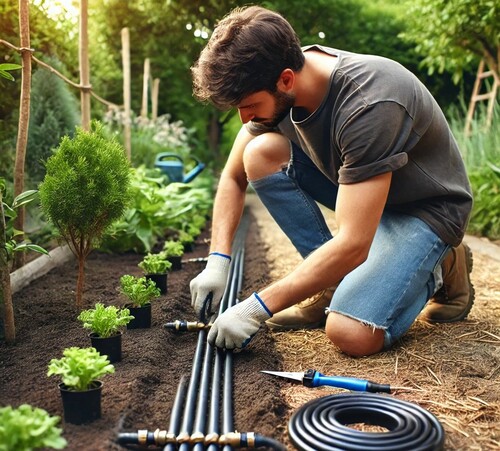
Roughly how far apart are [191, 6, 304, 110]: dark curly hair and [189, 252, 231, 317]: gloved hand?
75 centimetres

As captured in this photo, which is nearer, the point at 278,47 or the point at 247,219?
the point at 278,47

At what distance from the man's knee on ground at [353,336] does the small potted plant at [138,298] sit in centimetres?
80

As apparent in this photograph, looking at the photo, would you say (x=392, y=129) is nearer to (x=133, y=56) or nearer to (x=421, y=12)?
(x=421, y=12)

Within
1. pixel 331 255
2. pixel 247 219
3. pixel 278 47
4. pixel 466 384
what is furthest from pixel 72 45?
pixel 466 384

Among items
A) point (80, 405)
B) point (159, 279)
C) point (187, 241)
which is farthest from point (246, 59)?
point (187, 241)

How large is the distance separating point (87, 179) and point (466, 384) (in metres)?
1.75

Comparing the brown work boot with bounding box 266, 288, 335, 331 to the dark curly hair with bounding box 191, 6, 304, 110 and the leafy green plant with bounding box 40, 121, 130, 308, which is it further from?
the dark curly hair with bounding box 191, 6, 304, 110

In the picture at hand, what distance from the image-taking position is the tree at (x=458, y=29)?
20.4ft

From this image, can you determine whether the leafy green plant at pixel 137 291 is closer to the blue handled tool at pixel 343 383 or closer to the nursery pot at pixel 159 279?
the nursery pot at pixel 159 279

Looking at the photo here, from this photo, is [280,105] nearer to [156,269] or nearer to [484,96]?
[156,269]

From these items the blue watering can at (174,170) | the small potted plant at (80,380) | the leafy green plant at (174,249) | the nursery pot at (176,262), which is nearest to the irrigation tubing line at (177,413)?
the small potted plant at (80,380)

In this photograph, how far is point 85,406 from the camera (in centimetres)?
177

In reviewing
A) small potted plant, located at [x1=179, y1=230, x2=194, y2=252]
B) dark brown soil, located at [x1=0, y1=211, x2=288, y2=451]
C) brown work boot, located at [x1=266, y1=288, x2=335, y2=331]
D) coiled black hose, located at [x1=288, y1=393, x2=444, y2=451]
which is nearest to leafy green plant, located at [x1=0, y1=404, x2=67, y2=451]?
dark brown soil, located at [x1=0, y1=211, x2=288, y2=451]

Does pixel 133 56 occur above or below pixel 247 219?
above
